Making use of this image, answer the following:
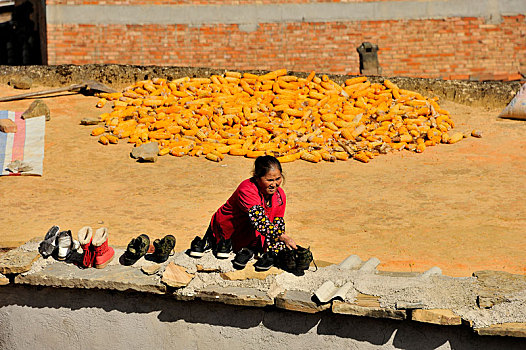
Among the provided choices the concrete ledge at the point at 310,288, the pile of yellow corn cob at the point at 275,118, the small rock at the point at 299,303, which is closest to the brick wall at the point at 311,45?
the pile of yellow corn cob at the point at 275,118

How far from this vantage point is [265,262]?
4477 millimetres

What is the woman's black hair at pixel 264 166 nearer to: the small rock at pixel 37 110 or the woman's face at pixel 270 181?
the woman's face at pixel 270 181

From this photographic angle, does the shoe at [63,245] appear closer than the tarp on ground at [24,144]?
Yes

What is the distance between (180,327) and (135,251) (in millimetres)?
669

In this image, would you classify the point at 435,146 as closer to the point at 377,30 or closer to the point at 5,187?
the point at 377,30

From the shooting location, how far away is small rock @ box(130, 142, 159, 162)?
9368mm

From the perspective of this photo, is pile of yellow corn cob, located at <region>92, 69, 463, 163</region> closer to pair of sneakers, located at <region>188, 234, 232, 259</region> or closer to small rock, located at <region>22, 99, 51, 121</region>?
small rock, located at <region>22, 99, 51, 121</region>

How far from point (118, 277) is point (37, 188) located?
4202 mm

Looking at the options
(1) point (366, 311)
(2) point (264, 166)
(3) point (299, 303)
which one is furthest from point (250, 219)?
(1) point (366, 311)

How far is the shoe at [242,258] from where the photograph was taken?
4.51 metres

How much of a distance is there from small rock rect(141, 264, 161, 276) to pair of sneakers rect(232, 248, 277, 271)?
561 millimetres

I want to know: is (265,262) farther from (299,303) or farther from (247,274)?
(299,303)

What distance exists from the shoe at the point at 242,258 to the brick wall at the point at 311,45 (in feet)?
32.8

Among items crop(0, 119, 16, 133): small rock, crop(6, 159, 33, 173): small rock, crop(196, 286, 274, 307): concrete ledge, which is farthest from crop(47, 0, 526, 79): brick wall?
crop(196, 286, 274, 307): concrete ledge
